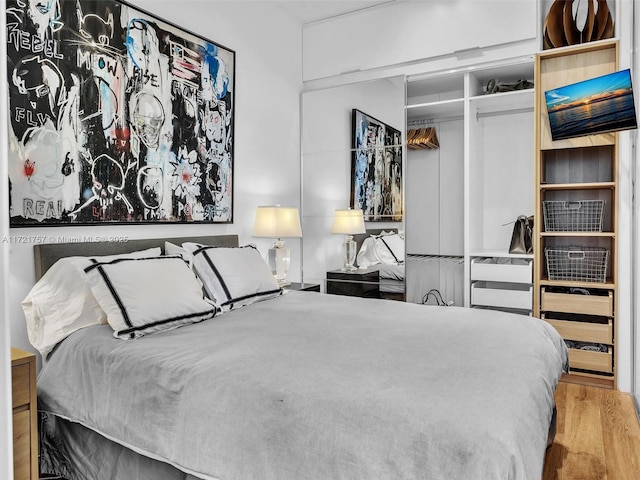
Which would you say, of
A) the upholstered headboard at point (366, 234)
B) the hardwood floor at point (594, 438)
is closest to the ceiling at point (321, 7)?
the upholstered headboard at point (366, 234)

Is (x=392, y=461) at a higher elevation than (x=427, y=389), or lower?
lower

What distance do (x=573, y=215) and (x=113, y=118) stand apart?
310 centimetres

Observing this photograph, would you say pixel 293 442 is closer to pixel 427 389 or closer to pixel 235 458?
pixel 235 458

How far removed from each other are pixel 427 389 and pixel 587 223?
8.54 feet

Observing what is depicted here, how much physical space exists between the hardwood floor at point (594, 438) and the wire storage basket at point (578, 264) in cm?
76

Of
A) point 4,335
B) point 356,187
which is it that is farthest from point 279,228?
point 4,335

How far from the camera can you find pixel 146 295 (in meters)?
2.12

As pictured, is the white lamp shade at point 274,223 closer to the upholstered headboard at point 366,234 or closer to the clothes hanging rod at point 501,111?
the upholstered headboard at point 366,234

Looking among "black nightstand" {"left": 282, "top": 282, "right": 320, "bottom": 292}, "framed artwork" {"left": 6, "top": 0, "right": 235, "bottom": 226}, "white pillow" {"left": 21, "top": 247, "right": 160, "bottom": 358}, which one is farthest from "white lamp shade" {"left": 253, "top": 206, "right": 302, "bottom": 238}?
"white pillow" {"left": 21, "top": 247, "right": 160, "bottom": 358}

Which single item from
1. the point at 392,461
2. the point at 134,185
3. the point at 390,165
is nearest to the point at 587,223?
the point at 390,165

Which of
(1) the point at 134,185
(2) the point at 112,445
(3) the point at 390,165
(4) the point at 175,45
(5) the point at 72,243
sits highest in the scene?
(4) the point at 175,45

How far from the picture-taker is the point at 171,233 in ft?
10.0

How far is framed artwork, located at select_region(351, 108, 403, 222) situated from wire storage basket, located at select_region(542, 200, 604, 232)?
1095 mm

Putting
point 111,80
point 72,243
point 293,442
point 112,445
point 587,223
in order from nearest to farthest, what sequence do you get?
1. point 293,442
2. point 112,445
3. point 72,243
4. point 111,80
5. point 587,223
